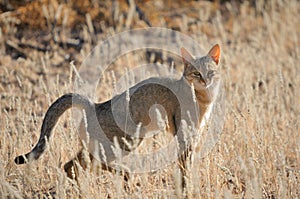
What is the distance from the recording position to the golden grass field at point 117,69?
4.03 m

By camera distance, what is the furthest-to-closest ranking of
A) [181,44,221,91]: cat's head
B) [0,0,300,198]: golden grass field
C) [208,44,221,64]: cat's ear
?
1. [208,44,221,64]: cat's ear
2. [181,44,221,91]: cat's head
3. [0,0,300,198]: golden grass field

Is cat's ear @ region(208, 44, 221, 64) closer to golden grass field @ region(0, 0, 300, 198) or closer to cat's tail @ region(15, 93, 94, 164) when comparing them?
golden grass field @ region(0, 0, 300, 198)

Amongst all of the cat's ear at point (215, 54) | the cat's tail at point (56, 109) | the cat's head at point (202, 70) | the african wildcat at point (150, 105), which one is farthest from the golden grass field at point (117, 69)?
the cat's ear at point (215, 54)

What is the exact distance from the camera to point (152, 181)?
13.5 ft

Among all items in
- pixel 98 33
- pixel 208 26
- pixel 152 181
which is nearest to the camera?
pixel 152 181

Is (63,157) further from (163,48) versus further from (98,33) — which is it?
(98,33)

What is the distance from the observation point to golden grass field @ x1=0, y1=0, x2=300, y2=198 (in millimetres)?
4031

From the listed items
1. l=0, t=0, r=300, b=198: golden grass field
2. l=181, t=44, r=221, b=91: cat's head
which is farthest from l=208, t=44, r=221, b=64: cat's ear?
l=0, t=0, r=300, b=198: golden grass field

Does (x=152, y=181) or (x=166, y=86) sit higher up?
(x=166, y=86)

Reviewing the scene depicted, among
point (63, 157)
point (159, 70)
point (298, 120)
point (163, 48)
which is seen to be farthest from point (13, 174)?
point (163, 48)

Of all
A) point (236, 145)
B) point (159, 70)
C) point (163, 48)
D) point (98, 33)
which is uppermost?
point (98, 33)

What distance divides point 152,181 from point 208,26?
578 cm

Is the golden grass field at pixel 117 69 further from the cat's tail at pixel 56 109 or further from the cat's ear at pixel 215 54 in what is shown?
the cat's ear at pixel 215 54

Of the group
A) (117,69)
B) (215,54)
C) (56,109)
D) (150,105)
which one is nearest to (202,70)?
(215,54)
